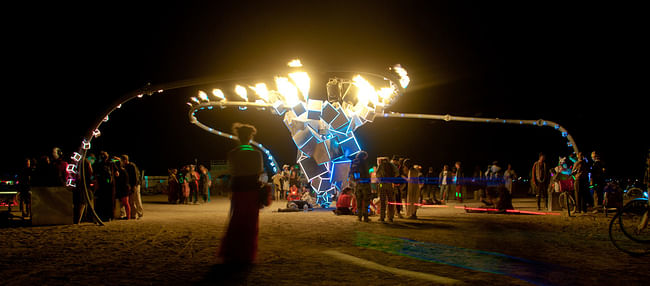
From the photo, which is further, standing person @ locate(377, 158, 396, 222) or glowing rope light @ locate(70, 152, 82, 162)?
standing person @ locate(377, 158, 396, 222)

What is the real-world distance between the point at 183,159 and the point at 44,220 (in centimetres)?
3069

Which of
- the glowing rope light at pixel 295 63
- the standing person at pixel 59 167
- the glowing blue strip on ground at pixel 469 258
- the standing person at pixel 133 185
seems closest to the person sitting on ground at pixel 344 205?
the glowing rope light at pixel 295 63

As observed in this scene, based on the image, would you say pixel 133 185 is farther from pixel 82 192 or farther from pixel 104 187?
pixel 82 192

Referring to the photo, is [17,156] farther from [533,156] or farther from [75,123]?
[533,156]

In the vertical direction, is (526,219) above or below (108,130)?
below

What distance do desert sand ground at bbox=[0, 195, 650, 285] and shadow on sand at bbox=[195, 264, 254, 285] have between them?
12 millimetres

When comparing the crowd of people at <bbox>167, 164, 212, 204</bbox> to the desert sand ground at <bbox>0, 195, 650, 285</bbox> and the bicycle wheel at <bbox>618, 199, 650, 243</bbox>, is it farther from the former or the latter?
the bicycle wheel at <bbox>618, 199, 650, 243</bbox>

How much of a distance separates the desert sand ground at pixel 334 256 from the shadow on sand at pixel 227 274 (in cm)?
1

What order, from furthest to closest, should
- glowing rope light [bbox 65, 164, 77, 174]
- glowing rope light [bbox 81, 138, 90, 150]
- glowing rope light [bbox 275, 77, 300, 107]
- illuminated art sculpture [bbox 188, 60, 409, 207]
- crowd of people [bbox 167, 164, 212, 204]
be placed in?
crowd of people [bbox 167, 164, 212, 204]
illuminated art sculpture [bbox 188, 60, 409, 207]
glowing rope light [bbox 275, 77, 300, 107]
glowing rope light [bbox 65, 164, 77, 174]
glowing rope light [bbox 81, 138, 90, 150]

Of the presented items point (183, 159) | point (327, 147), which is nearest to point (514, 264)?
point (327, 147)

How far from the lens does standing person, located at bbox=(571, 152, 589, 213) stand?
43.7 feet

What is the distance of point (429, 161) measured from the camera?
43.8m

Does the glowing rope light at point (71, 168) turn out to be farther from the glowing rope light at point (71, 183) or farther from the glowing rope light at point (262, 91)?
the glowing rope light at point (262, 91)

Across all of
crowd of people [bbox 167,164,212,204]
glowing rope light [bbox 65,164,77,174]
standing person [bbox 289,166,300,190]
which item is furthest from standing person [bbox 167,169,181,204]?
glowing rope light [bbox 65,164,77,174]
